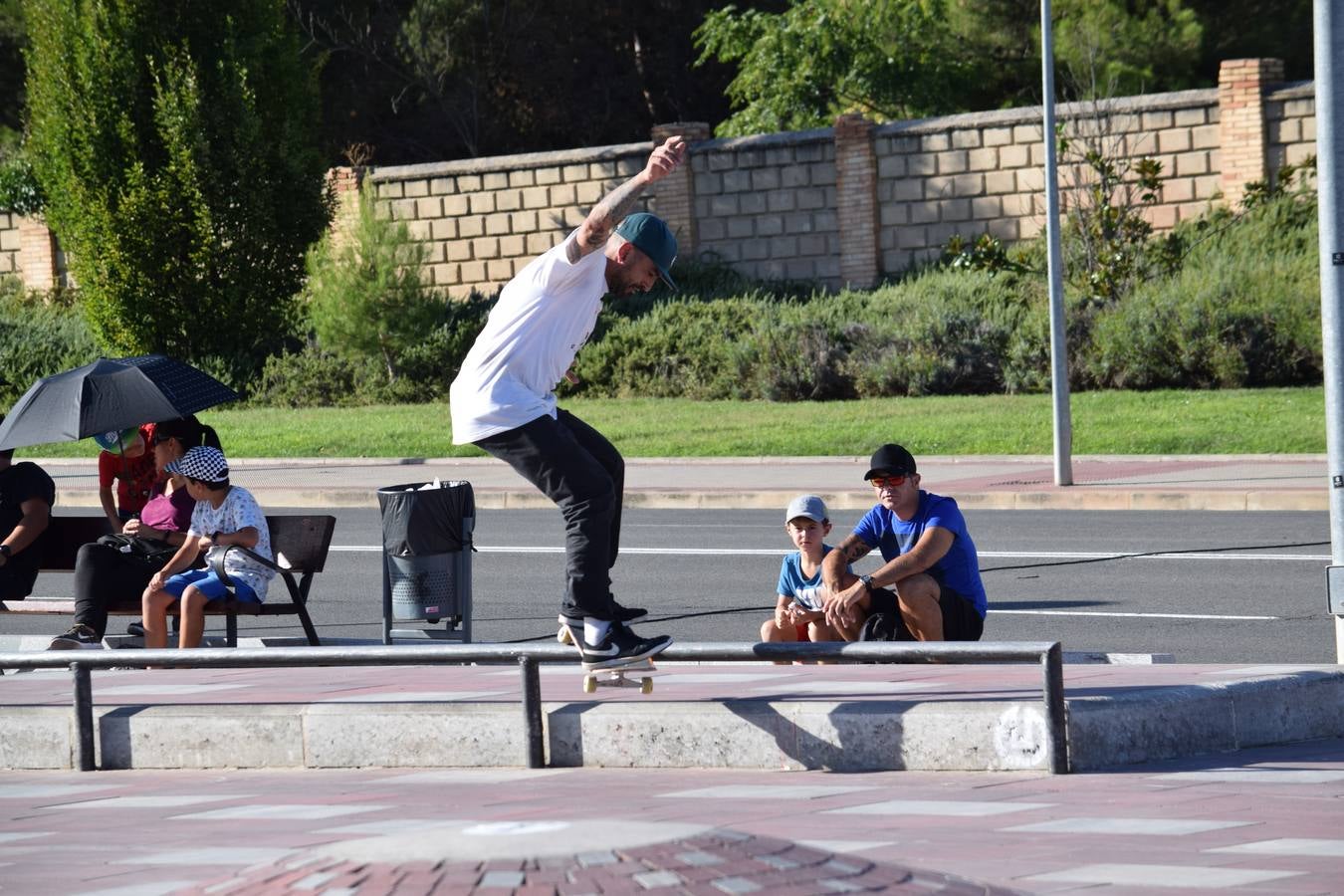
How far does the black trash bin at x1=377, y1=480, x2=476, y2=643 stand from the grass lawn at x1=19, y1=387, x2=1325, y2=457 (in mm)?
13186

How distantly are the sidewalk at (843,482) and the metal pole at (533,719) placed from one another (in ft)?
39.7

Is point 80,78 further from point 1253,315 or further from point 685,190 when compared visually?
point 1253,315

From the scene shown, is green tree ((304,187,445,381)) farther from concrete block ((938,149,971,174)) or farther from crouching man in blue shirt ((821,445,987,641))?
crouching man in blue shirt ((821,445,987,641))

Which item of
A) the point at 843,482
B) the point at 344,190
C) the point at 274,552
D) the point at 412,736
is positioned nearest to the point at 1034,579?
the point at 274,552

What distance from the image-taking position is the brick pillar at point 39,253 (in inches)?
1583

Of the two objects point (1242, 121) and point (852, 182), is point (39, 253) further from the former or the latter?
point (1242, 121)

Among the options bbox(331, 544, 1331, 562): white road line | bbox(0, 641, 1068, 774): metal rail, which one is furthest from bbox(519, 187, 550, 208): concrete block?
bbox(0, 641, 1068, 774): metal rail

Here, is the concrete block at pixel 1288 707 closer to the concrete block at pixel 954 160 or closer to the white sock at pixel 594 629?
the white sock at pixel 594 629

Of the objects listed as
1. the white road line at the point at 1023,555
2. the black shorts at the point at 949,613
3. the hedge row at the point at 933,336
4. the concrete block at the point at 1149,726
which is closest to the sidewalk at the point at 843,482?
the white road line at the point at 1023,555

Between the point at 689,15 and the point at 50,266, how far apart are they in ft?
52.6

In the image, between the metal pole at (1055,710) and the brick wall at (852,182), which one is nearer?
the metal pole at (1055,710)

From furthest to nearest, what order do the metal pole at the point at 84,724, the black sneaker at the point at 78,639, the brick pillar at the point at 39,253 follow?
the brick pillar at the point at 39,253
the black sneaker at the point at 78,639
the metal pole at the point at 84,724

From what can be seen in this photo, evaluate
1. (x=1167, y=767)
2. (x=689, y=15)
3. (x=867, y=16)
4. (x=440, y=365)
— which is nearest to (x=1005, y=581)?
(x=1167, y=767)

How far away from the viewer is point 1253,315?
2645 cm
